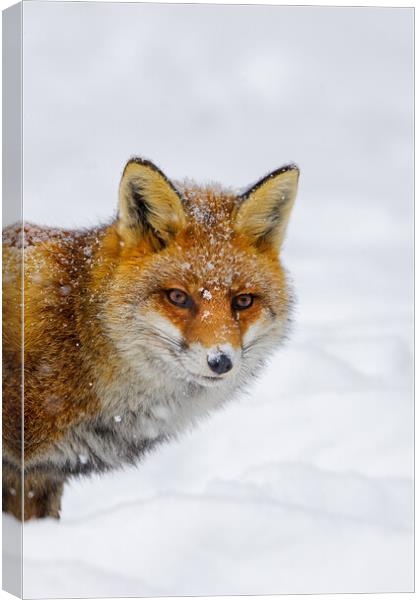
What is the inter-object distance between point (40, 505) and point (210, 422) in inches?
44.0

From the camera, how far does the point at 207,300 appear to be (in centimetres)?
565

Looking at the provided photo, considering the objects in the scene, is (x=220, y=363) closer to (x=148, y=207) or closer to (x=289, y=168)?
(x=148, y=207)

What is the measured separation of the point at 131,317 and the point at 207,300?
1.47 feet

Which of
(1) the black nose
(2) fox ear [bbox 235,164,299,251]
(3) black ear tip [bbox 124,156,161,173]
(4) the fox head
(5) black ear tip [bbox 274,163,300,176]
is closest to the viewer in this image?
(1) the black nose

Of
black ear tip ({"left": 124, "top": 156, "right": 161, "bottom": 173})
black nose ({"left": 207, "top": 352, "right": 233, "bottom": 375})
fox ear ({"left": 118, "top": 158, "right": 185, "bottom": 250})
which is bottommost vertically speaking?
black nose ({"left": 207, "top": 352, "right": 233, "bottom": 375})

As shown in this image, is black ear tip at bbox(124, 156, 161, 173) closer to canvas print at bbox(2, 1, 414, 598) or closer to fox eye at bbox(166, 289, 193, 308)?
canvas print at bbox(2, 1, 414, 598)

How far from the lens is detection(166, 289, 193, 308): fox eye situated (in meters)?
5.63

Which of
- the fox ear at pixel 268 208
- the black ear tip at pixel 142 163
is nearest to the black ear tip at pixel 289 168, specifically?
the fox ear at pixel 268 208

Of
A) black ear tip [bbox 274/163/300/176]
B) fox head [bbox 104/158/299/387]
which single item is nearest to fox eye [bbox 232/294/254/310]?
fox head [bbox 104/158/299/387]

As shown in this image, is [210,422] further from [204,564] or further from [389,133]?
[389,133]

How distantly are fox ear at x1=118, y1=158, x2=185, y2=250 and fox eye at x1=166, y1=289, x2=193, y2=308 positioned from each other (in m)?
0.29

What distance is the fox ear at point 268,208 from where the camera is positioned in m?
5.91

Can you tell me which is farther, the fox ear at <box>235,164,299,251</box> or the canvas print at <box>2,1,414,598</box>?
the fox ear at <box>235,164,299,251</box>

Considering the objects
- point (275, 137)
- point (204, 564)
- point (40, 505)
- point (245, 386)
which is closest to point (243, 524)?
point (204, 564)
